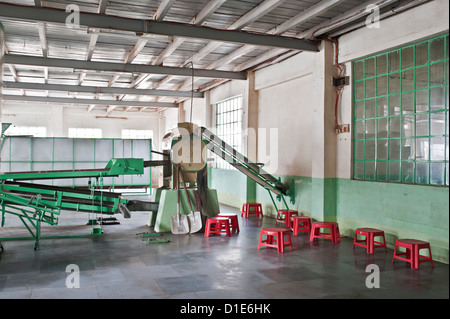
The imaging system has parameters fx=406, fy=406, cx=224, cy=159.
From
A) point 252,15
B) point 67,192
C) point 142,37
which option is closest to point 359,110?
point 252,15

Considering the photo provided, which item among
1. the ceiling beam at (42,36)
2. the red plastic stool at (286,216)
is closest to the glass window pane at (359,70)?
the red plastic stool at (286,216)

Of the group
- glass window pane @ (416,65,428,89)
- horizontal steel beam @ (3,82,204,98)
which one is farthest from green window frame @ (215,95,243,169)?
glass window pane @ (416,65,428,89)

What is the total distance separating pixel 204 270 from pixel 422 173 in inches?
162

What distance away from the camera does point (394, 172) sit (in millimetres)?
7633

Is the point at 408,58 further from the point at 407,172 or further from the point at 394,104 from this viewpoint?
the point at 407,172

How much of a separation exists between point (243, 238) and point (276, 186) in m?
2.27

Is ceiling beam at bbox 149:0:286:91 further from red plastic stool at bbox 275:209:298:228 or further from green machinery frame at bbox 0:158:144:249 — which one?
red plastic stool at bbox 275:209:298:228

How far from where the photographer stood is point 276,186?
34.1 feet

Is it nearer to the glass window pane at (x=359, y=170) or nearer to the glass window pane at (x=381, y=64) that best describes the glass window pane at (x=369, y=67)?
the glass window pane at (x=381, y=64)

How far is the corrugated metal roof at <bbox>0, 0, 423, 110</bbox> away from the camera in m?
7.64

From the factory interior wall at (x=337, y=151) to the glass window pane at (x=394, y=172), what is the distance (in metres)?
0.18

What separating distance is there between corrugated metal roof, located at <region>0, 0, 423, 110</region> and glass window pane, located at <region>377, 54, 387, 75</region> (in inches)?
34.0

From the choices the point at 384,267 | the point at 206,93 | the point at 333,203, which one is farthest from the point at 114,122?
the point at 384,267
